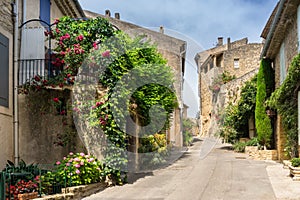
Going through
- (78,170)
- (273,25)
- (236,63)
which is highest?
(236,63)

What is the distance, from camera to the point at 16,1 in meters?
9.77

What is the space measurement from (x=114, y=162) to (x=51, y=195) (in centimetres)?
276

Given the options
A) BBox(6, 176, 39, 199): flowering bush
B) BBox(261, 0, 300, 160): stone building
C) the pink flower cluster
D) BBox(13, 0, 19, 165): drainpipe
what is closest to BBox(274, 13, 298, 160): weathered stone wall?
BBox(261, 0, 300, 160): stone building

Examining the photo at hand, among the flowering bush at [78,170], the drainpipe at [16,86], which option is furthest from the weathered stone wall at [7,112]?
the flowering bush at [78,170]

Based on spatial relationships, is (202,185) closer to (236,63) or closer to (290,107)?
(290,107)

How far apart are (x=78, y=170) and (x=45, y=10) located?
19.4 ft

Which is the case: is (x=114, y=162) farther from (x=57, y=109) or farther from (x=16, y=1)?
(x=16, y=1)

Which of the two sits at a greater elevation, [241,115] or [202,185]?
[241,115]

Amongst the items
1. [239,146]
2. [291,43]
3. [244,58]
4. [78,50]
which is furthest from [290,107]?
[244,58]

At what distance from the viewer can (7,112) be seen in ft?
Answer: 30.0

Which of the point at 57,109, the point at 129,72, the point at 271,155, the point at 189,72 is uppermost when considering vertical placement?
the point at 189,72

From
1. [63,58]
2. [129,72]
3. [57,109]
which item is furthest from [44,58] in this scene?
[129,72]

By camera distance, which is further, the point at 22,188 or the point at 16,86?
the point at 16,86

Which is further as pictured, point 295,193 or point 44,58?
point 44,58
